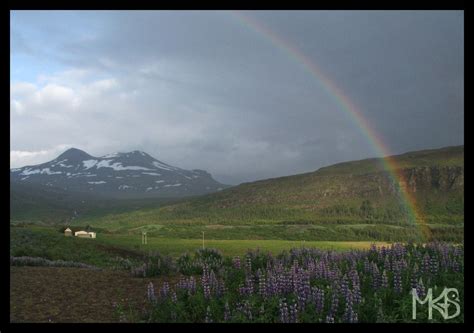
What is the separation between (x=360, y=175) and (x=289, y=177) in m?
30.4

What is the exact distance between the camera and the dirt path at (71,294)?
7.68 meters

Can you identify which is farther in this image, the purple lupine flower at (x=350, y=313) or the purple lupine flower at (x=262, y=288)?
the purple lupine flower at (x=262, y=288)

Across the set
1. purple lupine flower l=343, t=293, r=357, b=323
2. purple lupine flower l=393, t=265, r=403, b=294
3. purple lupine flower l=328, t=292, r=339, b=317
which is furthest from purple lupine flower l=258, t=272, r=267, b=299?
purple lupine flower l=393, t=265, r=403, b=294

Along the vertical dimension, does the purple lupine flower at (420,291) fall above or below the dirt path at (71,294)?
above

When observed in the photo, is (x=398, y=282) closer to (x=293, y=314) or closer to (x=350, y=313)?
(x=350, y=313)

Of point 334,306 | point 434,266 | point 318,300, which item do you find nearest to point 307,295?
point 318,300

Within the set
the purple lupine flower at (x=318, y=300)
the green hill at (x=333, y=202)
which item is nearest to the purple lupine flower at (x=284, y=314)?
the purple lupine flower at (x=318, y=300)

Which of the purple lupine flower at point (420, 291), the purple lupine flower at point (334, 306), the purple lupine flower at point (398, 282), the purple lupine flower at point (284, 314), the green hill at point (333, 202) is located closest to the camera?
the purple lupine flower at point (284, 314)

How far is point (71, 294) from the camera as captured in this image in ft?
28.9

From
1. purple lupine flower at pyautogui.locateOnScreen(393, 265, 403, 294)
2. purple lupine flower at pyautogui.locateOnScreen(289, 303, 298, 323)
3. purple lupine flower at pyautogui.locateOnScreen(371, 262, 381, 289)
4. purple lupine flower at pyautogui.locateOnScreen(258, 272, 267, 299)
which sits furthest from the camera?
purple lupine flower at pyautogui.locateOnScreen(371, 262, 381, 289)

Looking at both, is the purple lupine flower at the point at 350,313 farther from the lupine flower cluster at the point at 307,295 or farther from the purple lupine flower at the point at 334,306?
the purple lupine flower at the point at 334,306

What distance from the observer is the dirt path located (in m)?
7.68

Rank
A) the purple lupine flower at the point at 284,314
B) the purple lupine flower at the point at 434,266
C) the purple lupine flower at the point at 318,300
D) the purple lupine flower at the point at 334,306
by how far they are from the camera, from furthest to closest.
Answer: the purple lupine flower at the point at 434,266
the purple lupine flower at the point at 318,300
the purple lupine flower at the point at 334,306
the purple lupine flower at the point at 284,314

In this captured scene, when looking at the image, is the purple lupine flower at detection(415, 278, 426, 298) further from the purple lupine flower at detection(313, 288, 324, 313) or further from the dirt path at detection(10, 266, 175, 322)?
the dirt path at detection(10, 266, 175, 322)
